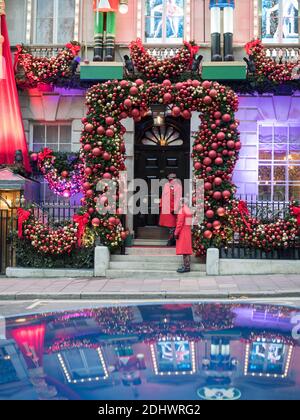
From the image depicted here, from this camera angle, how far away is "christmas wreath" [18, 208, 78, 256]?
43.7 feet

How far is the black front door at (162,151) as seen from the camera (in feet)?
55.7

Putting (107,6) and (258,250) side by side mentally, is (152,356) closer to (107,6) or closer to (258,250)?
(258,250)

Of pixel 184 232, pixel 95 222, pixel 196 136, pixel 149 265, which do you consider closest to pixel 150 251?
pixel 149 265

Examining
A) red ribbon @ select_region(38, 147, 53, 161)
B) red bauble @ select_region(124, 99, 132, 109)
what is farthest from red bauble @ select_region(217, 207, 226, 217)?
red ribbon @ select_region(38, 147, 53, 161)

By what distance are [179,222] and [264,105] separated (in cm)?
590

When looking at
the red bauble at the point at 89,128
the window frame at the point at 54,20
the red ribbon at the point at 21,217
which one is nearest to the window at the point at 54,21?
the window frame at the point at 54,20

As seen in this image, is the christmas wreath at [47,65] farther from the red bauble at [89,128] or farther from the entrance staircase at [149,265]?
the entrance staircase at [149,265]

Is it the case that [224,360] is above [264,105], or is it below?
below

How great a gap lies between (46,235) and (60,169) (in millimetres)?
3047

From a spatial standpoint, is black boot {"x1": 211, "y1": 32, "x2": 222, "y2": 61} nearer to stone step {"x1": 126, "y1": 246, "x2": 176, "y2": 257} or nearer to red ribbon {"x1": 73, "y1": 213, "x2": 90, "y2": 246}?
stone step {"x1": 126, "y1": 246, "x2": 176, "y2": 257}

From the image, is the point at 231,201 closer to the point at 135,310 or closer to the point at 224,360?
the point at 135,310

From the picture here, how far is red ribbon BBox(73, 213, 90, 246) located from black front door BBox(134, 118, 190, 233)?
3683 millimetres

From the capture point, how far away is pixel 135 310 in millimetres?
3688

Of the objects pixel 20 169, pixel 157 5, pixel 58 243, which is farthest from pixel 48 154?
pixel 157 5
